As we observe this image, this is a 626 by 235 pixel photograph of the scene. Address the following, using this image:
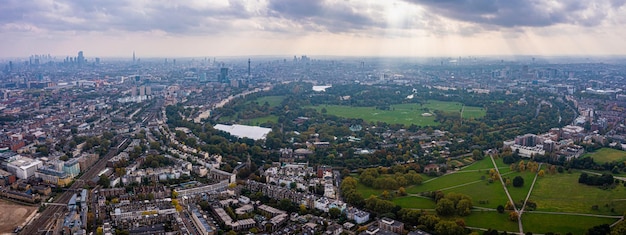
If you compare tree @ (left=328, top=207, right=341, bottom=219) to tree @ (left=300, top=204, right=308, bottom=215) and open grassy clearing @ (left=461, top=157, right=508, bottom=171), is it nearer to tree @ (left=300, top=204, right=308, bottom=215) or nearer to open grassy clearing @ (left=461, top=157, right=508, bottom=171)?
tree @ (left=300, top=204, right=308, bottom=215)

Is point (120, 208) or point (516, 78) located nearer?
point (120, 208)

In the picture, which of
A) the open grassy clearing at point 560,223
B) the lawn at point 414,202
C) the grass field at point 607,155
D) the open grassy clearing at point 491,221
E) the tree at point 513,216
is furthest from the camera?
the grass field at point 607,155

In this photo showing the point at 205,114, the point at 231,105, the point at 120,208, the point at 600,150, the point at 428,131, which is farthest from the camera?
the point at 231,105

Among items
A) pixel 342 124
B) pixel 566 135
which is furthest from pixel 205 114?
pixel 566 135

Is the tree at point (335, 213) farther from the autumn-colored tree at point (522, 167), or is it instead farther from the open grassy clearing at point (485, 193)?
the autumn-colored tree at point (522, 167)

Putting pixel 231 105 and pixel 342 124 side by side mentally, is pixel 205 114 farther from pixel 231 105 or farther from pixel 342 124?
pixel 342 124

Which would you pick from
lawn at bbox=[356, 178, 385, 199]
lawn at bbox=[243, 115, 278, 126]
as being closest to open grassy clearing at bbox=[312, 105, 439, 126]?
lawn at bbox=[243, 115, 278, 126]

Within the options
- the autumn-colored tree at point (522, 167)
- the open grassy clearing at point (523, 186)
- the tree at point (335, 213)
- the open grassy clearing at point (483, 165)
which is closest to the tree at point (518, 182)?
the open grassy clearing at point (523, 186)
